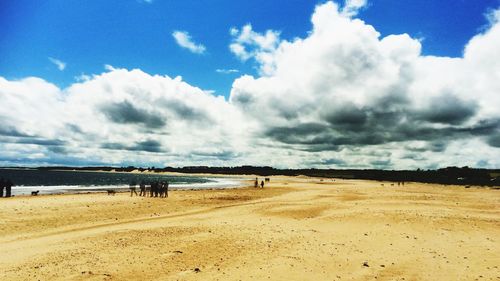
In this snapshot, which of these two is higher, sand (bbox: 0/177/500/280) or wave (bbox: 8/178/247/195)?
sand (bbox: 0/177/500/280)

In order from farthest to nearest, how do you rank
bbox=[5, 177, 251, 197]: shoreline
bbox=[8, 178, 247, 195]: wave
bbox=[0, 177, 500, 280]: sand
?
bbox=[8, 178, 247, 195]: wave < bbox=[5, 177, 251, 197]: shoreline < bbox=[0, 177, 500, 280]: sand

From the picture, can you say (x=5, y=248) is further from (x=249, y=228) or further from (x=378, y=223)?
(x=378, y=223)

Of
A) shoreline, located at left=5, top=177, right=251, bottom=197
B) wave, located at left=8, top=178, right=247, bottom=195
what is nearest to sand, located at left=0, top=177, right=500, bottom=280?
shoreline, located at left=5, top=177, right=251, bottom=197

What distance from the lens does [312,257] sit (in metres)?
12.4

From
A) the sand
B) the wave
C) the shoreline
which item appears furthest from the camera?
the wave

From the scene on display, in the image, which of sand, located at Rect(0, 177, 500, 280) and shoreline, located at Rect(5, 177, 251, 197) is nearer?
sand, located at Rect(0, 177, 500, 280)

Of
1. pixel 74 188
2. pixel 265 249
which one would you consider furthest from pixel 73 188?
pixel 265 249

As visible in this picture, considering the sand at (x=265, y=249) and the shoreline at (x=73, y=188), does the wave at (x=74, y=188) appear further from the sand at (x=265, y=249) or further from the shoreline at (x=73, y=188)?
the sand at (x=265, y=249)

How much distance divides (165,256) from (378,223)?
11.9 m

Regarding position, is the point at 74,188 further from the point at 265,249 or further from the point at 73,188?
the point at 265,249

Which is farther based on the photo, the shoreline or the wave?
the wave

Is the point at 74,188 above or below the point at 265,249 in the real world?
below

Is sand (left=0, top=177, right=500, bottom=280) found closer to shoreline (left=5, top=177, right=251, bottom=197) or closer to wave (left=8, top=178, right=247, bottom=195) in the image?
shoreline (left=5, top=177, right=251, bottom=197)

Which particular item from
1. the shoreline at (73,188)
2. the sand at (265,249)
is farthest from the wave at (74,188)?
the sand at (265,249)
